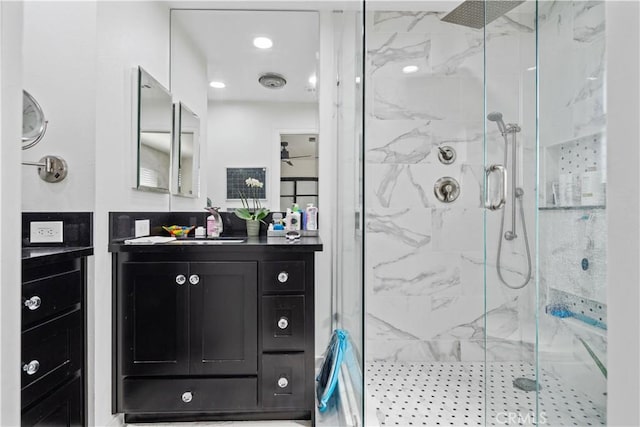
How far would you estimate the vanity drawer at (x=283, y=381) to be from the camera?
1.70 metres

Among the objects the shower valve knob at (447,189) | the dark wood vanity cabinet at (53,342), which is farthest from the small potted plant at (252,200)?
the shower valve knob at (447,189)

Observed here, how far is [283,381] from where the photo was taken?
170 cm

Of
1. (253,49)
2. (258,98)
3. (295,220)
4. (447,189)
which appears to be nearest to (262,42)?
(253,49)

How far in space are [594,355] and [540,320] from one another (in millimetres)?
282

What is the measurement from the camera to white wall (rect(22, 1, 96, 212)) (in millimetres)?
1531

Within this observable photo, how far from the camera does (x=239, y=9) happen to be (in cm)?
226

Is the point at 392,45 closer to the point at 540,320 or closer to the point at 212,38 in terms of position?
the point at 212,38

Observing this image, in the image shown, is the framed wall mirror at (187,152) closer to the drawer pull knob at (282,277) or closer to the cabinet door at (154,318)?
the cabinet door at (154,318)

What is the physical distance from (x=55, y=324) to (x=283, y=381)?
3.18 ft

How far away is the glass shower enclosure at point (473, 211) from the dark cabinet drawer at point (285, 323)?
23 cm

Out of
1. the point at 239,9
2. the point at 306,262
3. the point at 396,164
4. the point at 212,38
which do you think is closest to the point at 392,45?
the point at 396,164

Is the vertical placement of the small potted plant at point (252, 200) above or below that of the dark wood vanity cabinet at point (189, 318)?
above

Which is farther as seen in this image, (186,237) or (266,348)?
(186,237)

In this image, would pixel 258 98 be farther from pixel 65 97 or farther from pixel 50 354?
pixel 50 354
